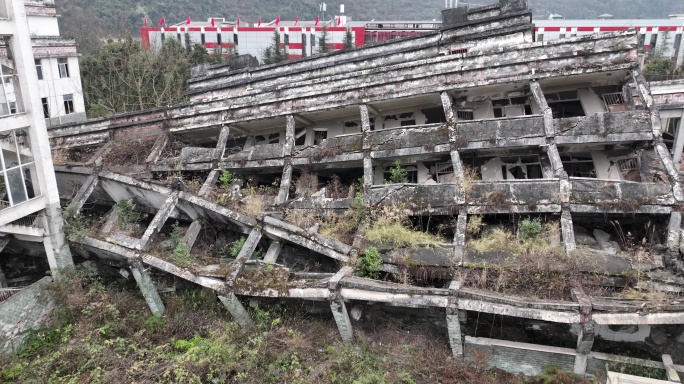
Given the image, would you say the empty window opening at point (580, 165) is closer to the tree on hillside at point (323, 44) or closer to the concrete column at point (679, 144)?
the concrete column at point (679, 144)

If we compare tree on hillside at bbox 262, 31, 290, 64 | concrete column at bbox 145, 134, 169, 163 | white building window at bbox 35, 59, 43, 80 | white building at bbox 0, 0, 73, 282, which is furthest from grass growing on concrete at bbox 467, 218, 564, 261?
tree on hillside at bbox 262, 31, 290, 64

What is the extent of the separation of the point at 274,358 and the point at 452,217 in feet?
18.5

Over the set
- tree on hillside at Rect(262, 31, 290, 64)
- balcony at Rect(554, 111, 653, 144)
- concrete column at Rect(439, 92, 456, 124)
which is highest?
tree on hillside at Rect(262, 31, 290, 64)

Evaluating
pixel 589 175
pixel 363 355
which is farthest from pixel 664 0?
pixel 363 355

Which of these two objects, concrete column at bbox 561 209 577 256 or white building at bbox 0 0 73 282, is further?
white building at bbox 0 0 73 282

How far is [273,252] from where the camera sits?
11.7 m

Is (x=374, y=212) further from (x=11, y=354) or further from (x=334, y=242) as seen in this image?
(x=11, y=354)

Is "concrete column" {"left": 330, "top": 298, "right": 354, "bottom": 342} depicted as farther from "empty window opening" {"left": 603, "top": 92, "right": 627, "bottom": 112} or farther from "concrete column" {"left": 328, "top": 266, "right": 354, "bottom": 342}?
"empty window opening" {"left": 603, "top": 92, "right": 627, "bottom": 112}

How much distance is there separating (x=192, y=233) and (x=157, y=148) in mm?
3970

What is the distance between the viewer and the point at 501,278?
9531mm

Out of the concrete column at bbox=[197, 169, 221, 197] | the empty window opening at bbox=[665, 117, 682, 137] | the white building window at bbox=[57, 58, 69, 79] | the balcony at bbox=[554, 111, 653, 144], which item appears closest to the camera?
the balcony at bbox=[554, 111, 653, 144]

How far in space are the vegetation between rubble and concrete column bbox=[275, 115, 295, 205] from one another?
10.5 ft

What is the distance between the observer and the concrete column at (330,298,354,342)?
9.93 meters

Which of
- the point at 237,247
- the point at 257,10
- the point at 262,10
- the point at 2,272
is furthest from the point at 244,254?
the point at 262,10
